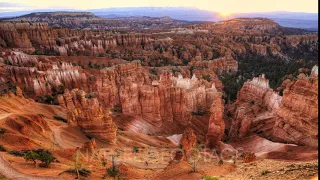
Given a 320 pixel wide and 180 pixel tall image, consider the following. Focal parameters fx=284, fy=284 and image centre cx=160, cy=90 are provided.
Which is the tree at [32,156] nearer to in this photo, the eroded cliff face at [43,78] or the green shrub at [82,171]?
the green shrub at [82,171]

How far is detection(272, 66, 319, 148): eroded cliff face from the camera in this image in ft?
81.1

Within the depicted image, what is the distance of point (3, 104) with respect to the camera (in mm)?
23812

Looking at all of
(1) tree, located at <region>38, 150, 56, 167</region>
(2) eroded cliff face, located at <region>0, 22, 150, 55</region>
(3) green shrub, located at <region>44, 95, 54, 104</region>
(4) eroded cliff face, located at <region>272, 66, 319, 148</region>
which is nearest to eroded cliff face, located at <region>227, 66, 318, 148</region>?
(4) eroded cliff face, located at <region>272, 66, 319, 148</region>

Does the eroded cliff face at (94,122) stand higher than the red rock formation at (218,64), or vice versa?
the eroded cliff face at (94,122)

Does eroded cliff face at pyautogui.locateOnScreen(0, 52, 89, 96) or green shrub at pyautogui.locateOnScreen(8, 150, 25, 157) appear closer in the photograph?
green shrub at pyautogui.locateOnScreen(8, 150, 25, 157)

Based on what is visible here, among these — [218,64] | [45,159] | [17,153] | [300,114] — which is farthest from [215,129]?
[218,64]

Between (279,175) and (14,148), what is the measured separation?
Result: 13992 mm

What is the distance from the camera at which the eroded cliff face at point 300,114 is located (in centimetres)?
2473

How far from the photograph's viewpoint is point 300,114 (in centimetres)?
2589

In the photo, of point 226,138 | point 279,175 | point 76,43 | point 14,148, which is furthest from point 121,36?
point 279,175

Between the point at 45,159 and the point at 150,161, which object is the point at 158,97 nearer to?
the point at 150,161

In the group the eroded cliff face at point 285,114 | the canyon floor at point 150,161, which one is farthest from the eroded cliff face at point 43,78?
the eroded cliff face at point 285,114

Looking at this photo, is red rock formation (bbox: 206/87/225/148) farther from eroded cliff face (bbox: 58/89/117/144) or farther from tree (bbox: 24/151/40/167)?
tree (bbox: 24/151/40/167)

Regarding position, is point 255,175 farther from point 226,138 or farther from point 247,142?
point 226,138
